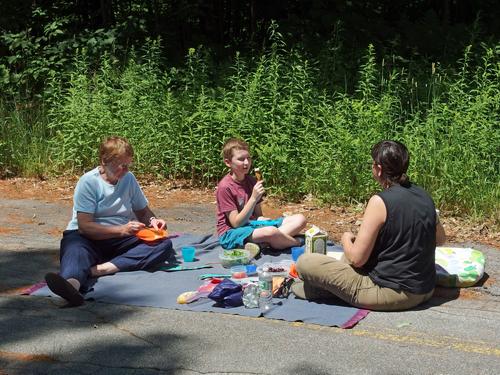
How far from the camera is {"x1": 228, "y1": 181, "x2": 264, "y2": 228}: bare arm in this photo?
645 centimetres

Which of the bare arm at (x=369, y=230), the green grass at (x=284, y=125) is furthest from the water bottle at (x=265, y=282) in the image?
the green grass at (x=284, y=125)

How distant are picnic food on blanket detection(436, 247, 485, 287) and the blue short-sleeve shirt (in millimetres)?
2659

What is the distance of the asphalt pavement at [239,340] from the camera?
13.8 ft

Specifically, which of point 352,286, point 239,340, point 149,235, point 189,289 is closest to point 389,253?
point 352,286

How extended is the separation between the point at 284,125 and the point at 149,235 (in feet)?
12.1

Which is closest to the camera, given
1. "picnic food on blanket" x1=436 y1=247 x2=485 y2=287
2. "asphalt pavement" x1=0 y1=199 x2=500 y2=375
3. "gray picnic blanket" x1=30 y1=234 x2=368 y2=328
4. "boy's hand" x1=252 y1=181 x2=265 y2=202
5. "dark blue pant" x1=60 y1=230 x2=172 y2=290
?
"asphalt pavement" x1=0 y1=199 x2=500 y2=375

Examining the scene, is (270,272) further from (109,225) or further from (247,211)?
(109,225)

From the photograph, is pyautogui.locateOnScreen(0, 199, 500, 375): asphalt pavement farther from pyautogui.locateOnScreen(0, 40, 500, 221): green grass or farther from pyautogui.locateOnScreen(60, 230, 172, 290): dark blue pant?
pyautogui.locateOnScreen(0, 40, 500, 221): green grass

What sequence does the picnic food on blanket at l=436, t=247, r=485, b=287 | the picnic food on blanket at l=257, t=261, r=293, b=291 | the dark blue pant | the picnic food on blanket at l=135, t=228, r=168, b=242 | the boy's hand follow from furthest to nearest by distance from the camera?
the boy's hand → the picnic food on blanket at l=135, t=228, r=168, b=242 → the dark blue pant → the picnic food on blanket at l=436, t=247, r=485, b=287 → the picnic food on blanket at l=257, t=261, r=293, b=291

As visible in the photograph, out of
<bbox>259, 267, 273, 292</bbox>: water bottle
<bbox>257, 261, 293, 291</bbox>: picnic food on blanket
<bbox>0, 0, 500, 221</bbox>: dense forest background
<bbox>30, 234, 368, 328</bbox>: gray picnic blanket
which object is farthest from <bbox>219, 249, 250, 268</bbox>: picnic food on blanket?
<bbox>0, 0, 500, 221</bbox>: dense forest background

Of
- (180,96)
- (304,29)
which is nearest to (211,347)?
(180,96)

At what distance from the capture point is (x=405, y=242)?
494 centimetres

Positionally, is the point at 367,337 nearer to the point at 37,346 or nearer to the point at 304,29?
the point at 37,346

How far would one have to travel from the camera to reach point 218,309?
5.23 m
